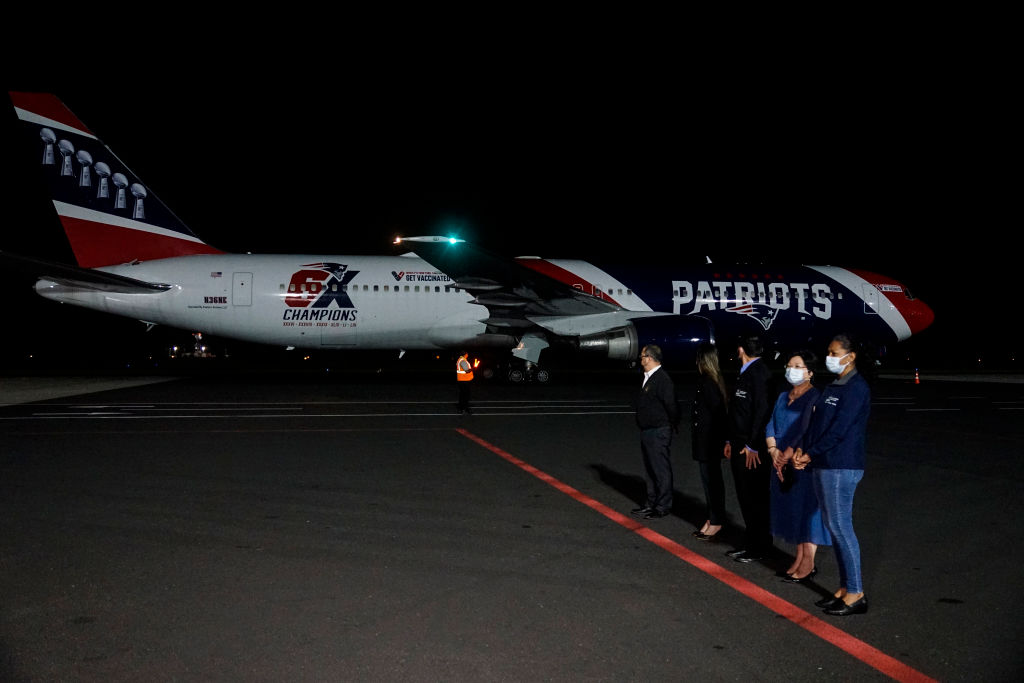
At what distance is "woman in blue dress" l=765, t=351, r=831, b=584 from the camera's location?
A: 5.20m

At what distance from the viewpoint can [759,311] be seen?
943 inches

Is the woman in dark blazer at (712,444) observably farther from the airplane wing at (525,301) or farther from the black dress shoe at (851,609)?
the airplane wing at (525,301)

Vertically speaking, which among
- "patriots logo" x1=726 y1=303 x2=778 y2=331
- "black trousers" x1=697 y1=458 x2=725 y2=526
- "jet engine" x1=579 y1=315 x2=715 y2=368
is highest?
"patriots logo" x1=726 y1=303 x2=778 y2=331

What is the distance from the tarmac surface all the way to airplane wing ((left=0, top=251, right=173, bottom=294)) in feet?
31.8

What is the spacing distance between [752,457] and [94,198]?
2287 cm

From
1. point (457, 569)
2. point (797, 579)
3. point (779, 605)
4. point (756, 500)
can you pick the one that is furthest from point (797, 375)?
point (457, 569)

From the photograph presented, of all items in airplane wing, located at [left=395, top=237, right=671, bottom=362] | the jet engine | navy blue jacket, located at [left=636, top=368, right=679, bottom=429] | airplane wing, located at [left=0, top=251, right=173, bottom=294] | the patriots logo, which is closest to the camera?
navy blue jacket, located at [left=636, top=368, right=679, bottom=429]

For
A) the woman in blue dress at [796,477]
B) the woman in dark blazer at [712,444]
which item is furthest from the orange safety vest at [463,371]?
the woman in blue dress at [796,477]

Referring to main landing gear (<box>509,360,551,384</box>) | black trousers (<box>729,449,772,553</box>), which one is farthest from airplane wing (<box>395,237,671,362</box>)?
black trousers (<box>729,449,772,553</box>)

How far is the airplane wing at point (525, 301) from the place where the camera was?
20078 mm

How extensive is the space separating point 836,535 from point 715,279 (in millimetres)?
20212

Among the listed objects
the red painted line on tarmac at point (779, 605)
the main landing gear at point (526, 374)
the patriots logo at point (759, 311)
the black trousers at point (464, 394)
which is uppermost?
the patriots logo at point (759, 311)

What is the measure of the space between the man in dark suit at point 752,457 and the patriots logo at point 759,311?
1864 cm

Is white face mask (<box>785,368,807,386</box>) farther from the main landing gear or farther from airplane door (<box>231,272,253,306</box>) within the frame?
airplane door (<box>231,272,253,306</box>)
